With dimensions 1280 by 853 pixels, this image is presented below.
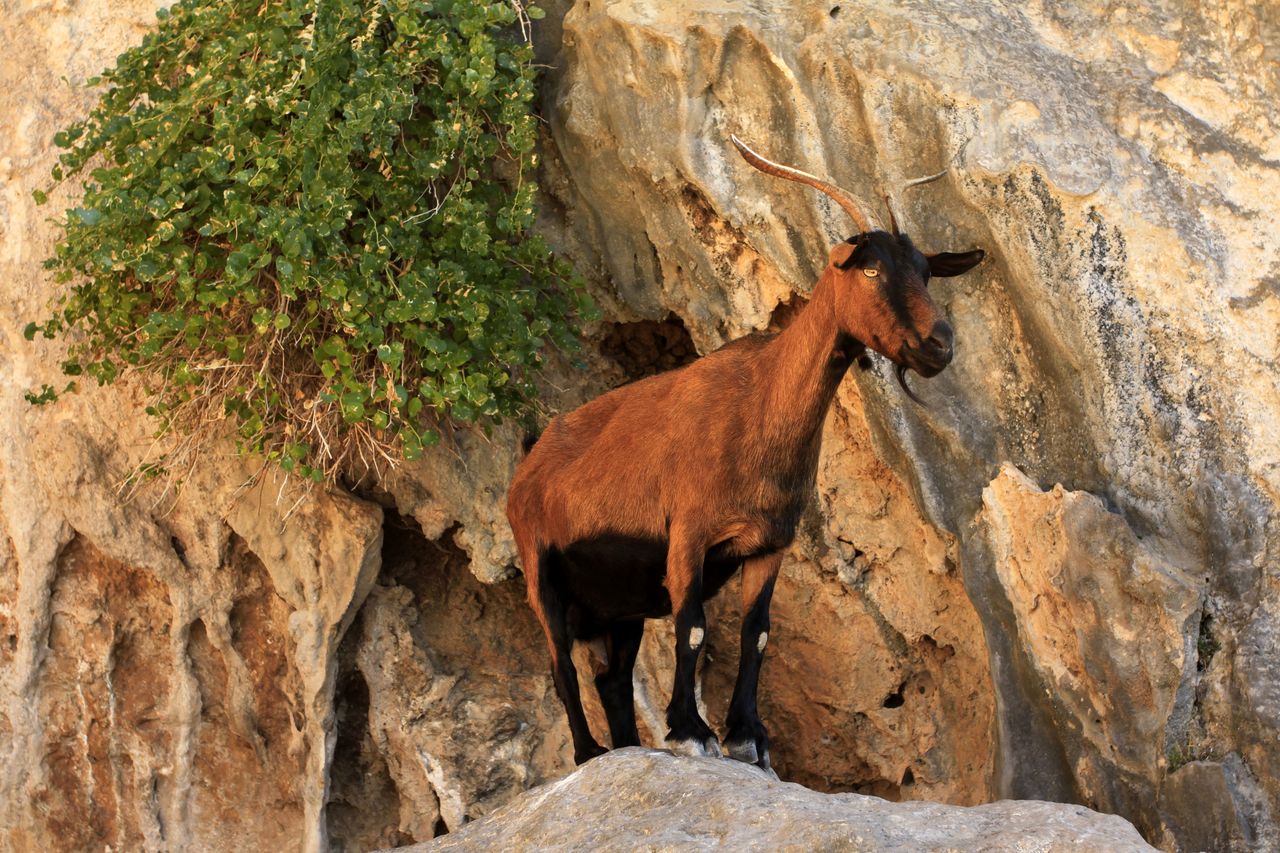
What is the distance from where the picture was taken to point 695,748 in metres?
4.63

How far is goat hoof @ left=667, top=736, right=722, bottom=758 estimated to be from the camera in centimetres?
463

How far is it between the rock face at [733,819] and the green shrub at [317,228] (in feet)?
5.76

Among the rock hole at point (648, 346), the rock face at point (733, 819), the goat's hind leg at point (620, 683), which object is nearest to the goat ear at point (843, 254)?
the rock face at point (733, 819)

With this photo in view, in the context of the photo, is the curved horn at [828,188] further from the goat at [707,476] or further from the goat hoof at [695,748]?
the goat hoof at [695,748]

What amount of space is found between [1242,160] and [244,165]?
3.48m

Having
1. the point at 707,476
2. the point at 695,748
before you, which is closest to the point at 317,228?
the point at 707,476

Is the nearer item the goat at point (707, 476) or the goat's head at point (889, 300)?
the goat's head at point (889, 300)

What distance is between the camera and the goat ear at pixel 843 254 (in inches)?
173

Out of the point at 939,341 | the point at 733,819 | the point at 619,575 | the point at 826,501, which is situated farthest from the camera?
the point at 826,501

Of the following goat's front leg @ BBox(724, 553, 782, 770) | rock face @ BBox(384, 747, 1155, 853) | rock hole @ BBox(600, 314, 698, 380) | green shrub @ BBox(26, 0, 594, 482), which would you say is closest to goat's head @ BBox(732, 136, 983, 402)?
goat's front leg @ BBox(724, 553, 782, 770)

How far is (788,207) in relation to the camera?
19.1 feet

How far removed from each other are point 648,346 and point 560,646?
2.03 meters

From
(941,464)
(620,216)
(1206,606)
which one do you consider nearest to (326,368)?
(620,216)

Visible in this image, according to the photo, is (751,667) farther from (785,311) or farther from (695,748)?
(785,311)
